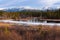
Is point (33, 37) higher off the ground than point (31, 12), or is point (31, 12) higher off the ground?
point (33, 37)

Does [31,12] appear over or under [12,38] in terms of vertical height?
under

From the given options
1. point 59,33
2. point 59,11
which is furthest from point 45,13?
point 59,33

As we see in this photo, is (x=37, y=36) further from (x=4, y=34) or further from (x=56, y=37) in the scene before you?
(x=4, y=34)

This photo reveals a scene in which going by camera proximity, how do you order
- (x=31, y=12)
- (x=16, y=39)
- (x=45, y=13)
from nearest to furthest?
1. (x=16, y=39)
2. (x=45, y=13)
3. (x=31, y=12)

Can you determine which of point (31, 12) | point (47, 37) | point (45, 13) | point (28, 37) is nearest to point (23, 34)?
point (28, 37)

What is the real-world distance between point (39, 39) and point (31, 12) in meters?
38.4

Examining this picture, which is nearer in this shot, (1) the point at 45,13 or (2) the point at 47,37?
(2) the point at 47,37

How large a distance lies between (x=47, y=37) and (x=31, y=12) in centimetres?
3845

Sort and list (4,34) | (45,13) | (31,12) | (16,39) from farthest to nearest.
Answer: (31,12), (45,13), (4,34), (16,39)

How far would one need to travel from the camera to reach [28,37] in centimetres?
1026

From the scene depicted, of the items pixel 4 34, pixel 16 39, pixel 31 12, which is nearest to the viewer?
pixel 16 39

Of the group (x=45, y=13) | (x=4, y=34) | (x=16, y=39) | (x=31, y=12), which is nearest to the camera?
(x=16, y=39)

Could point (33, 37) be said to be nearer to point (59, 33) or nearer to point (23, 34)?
point (23, 34)

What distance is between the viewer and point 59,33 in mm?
10977
